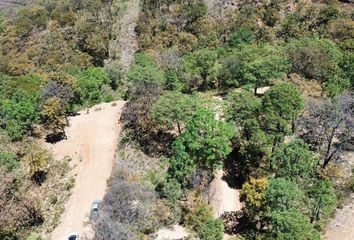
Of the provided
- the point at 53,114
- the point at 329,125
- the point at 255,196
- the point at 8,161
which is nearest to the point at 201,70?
the point at 329,125

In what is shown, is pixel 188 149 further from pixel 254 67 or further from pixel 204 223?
pixel 254 67

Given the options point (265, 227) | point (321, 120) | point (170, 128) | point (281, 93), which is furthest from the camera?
point (170, 128)

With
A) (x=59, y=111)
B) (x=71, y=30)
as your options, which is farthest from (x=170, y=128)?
(x=71, y=30)

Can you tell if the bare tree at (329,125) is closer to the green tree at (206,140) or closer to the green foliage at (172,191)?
the green tree at (206,140)

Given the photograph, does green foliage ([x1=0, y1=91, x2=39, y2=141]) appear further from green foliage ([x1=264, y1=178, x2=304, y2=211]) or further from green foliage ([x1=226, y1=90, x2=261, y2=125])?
green foliage ([x1=264, y1=178, x2=304, y2=211])

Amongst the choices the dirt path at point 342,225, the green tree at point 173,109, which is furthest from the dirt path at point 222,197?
the dirt path at point 342,225

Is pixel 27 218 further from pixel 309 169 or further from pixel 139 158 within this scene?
pixel 309 169

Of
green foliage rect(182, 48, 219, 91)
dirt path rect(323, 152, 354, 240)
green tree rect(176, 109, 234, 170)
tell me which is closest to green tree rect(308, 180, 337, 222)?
dirt path rect(323, 152, 354, 240)
